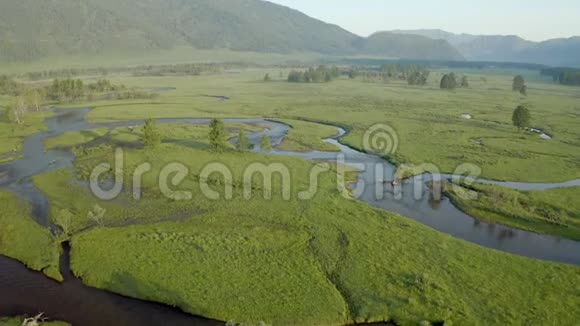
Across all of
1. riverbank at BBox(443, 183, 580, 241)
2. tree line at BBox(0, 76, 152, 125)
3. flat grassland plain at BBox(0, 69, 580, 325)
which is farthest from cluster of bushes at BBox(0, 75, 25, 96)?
riverbank at BBox(443, 183, 580, 241)

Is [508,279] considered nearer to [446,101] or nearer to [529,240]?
[529,240]

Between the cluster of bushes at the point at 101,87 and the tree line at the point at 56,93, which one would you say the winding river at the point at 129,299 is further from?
the cluster of bushes at the point at 101,87

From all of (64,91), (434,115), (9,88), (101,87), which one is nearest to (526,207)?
(434,115)

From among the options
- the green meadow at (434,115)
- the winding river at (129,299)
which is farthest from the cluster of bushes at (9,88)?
the winding river at (129,299)

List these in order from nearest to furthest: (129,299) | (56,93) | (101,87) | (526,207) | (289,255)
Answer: (129,299), (289,255), (526,207), (56,93), (101,87)

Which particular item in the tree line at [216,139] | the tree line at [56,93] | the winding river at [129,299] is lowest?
the winding river at [129,299]

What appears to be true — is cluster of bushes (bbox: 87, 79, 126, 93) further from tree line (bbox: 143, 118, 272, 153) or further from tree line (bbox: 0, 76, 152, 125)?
tree line (bbox: 143, 118, 272, 153)

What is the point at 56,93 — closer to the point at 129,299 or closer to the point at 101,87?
the point at 101,87

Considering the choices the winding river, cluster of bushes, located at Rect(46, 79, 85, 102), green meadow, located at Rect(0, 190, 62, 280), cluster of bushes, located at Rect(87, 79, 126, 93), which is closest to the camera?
the winding river

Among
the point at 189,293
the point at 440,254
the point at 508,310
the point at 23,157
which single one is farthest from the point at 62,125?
the point at 508,310
